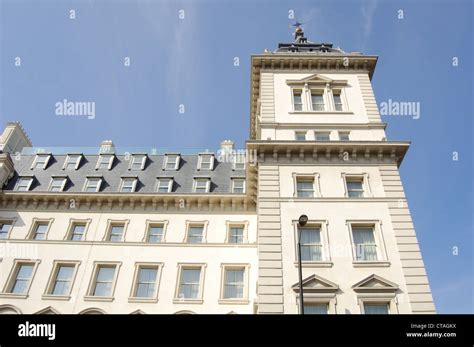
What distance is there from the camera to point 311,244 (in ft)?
64.1

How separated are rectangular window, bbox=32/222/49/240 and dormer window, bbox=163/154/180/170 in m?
10.9

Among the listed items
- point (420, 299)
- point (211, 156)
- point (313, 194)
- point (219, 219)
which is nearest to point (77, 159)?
point (211, 156)

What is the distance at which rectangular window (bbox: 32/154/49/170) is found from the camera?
110 ft

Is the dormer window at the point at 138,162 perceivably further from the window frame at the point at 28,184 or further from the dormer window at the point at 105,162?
the window frame at the point at 28,184

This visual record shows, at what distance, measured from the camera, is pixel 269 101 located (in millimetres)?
27047

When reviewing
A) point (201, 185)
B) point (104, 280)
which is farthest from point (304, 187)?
point (104, 280)

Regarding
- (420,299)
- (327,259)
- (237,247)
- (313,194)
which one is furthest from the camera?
(237,247)

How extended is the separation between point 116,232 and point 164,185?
569 centimetres

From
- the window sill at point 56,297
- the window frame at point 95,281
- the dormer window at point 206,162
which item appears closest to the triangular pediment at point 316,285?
the window frame at point 95,281

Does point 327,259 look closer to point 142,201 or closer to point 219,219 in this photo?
point 219,219

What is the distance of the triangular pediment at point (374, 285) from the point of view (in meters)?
17.6

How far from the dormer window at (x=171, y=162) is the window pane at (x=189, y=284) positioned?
11213 millimetres
